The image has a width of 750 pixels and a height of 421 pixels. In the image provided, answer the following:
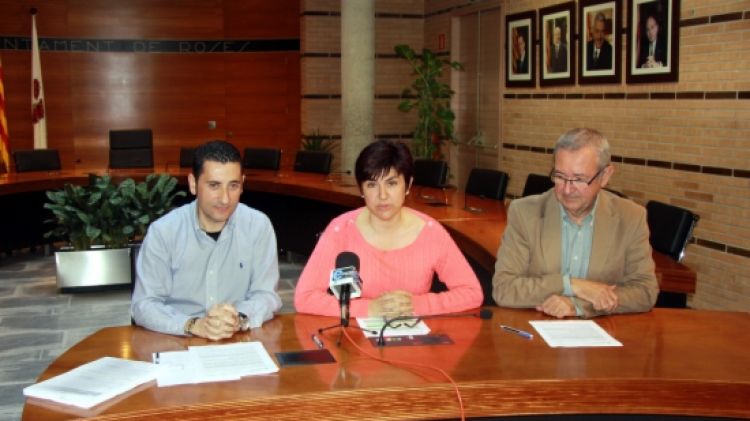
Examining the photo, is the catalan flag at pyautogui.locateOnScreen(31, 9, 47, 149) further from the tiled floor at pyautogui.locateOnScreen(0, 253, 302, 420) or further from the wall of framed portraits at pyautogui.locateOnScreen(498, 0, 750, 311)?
the wall of framed portraits at pyautogui.locateOnScreen(498, 0, 750, 311)

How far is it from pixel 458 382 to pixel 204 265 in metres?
1.26

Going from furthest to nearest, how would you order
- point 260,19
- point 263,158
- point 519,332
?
point 260,19
point 263,158
point 519,332

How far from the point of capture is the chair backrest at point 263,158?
8997 mm

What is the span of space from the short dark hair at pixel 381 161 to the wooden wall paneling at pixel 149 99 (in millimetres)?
9062

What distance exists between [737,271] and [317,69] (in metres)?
7.30

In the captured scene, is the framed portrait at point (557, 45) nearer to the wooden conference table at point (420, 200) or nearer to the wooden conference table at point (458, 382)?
the wooden conference table at point (420, 200)

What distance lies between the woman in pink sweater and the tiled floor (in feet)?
6.84

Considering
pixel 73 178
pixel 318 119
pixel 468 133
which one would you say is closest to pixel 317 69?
pixel 318 119

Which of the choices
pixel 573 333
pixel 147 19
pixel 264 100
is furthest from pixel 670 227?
pixel 147 19

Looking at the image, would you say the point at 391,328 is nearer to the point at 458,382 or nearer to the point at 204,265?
the point at 458,382

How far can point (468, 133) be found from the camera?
10.8 meters

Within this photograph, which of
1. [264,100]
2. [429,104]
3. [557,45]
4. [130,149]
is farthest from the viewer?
[264,100]

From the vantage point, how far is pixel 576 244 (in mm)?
Answer: 3295

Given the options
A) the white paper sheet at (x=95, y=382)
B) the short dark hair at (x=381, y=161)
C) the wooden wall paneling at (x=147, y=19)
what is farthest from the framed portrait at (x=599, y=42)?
the wooden wall paneling at (x=147, y=19)
